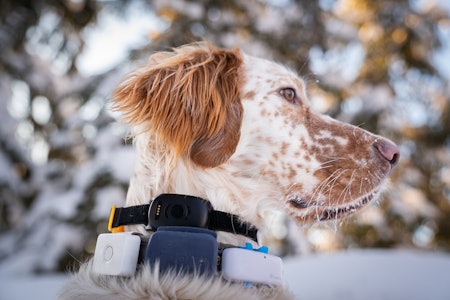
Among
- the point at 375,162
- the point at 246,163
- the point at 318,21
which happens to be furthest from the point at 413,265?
the point at 318,21

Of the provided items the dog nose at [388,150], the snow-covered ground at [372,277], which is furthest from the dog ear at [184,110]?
the snow-covered ground at [372,277]

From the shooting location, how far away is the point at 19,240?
4148 millimetres

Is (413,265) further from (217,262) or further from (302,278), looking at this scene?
(217,262)

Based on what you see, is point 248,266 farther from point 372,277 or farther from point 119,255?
point 372,277

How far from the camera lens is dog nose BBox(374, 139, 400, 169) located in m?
1.32

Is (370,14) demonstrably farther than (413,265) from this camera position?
Yes

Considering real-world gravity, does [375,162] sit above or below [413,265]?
above

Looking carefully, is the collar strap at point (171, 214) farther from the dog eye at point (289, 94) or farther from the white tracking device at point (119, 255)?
the dog eye at point (289, 94)

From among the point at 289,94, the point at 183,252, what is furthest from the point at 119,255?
the point at 289,94

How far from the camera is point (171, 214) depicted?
0.99m

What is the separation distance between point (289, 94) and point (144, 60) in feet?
9.24

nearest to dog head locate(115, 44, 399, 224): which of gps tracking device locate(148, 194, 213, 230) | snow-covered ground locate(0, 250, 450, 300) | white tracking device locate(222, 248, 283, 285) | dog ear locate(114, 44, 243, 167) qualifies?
dog ear locate(114, 44, 243, 167)

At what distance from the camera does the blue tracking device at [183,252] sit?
0.89 m

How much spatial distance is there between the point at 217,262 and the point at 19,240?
12.6 feet
